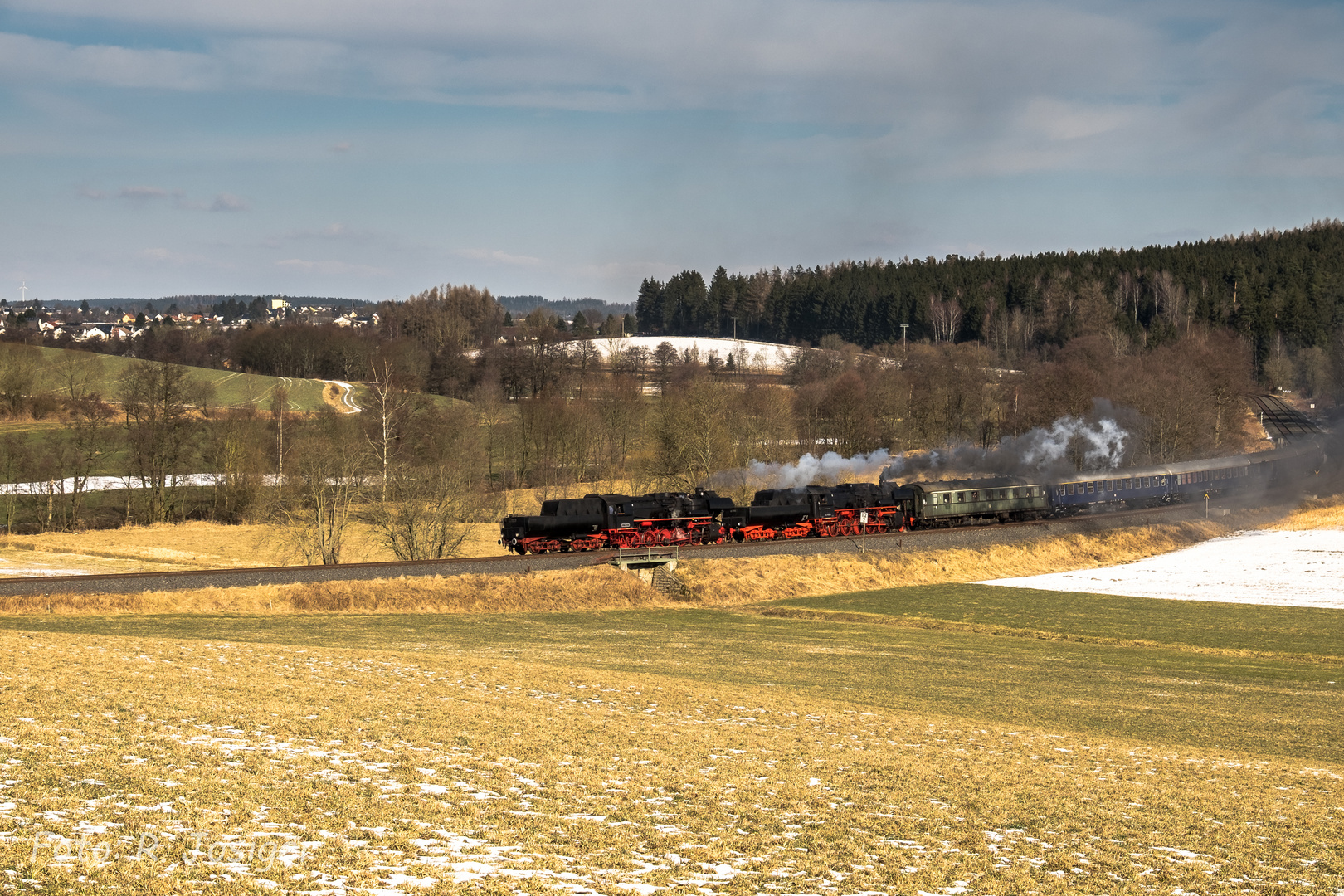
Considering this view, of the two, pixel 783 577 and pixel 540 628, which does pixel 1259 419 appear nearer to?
pixel 783 577

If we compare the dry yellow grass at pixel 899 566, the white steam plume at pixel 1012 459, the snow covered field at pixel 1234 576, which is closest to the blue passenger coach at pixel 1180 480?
the white steam plume at pixel 1012 459

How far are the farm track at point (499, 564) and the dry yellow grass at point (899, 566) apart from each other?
3.34 ft

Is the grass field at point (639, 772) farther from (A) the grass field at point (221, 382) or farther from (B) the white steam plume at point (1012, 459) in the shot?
(A) the grass field at point (221, 382)

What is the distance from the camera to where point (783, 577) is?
2132 inches

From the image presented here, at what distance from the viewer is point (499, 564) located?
4978 centimetres

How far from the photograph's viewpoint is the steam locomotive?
186 ft

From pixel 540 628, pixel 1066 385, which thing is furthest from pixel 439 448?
pixel 1066 385

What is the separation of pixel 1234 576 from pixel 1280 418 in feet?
378

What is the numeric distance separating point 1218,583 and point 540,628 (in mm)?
39194

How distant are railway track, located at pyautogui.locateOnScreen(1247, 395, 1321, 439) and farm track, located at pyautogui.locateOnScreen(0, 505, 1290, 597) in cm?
8597

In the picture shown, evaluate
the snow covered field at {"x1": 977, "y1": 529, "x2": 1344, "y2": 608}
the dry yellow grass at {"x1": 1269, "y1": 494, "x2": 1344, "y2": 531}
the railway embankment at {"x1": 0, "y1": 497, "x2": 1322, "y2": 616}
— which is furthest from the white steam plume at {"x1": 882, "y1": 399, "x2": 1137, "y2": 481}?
the dry yellow grass at {"x1": 1269, "y1": 494, "x2": 1344, "y2": 531}

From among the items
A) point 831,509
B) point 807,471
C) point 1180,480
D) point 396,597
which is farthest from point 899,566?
point 1180,480

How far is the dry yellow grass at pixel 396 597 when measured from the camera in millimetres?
40906

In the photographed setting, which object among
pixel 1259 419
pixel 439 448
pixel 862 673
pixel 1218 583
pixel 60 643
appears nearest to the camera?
pixel 60 643
